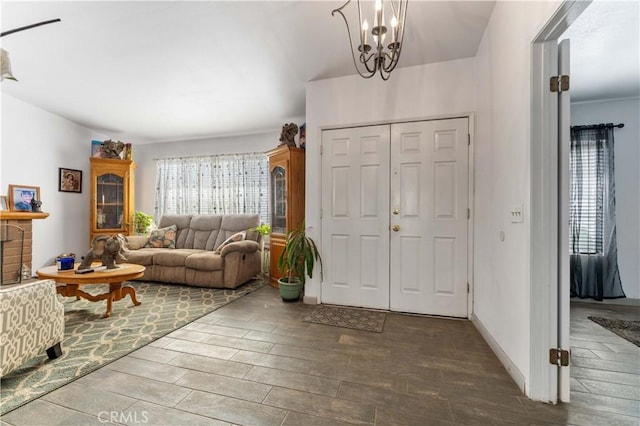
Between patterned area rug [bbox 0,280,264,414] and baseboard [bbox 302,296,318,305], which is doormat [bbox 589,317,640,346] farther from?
patterned area rug [bbox 0,280,264,414]

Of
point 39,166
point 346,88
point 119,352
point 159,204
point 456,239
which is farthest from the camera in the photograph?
point 159,204

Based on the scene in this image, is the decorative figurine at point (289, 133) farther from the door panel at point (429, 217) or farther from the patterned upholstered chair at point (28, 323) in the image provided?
the patterned upholstered chair at point (28, 323)

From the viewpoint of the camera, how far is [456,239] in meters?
2.72

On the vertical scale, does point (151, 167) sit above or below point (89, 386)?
above

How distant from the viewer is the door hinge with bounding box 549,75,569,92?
4.96 ft

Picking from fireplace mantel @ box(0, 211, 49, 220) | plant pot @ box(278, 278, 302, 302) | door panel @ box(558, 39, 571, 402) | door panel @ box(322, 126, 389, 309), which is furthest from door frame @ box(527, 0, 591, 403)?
fireplace mantel @ box(0, 211, 49, 220)

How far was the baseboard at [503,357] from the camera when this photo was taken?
162cm

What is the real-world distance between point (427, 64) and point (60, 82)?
14.3ft

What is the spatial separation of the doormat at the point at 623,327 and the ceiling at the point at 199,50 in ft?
8.35

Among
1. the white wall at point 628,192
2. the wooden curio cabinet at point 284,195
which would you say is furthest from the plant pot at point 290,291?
the white wall at point 628,192

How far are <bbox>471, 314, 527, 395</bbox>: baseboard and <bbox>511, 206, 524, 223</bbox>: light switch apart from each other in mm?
926

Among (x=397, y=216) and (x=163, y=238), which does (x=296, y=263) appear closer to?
(x=397, y=216)

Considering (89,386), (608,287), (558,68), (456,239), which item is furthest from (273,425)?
(608,287)

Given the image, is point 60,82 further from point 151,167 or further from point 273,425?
point 273,425
